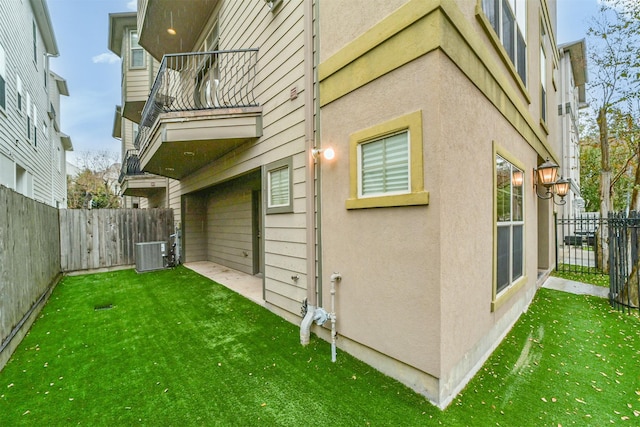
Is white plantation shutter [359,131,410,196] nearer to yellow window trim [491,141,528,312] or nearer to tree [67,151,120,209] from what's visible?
yellow window trim [491,141,528,312]

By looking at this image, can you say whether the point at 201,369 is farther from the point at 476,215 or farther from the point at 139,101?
the point at 139,101

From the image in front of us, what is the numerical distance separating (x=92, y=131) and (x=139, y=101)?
1280 inches

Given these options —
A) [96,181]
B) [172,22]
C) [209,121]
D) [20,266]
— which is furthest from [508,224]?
[96,181]

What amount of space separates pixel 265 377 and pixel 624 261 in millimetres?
6784

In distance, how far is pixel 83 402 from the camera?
8.56 feet

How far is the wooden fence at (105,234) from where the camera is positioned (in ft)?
26.4

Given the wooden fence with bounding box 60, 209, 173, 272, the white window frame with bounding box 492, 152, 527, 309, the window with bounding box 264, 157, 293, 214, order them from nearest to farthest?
the white window frame with bounding box 492, 152, 527, 309 < the window with bounding box 264, 157, 293, 214 < the wooden fence with bounding box 60, 209, 173, 272

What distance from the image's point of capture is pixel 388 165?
296 cm

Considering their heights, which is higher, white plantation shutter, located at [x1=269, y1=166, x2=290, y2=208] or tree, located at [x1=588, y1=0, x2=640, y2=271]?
tree, located at [x1=588, y1=0, x2=640, y2=271]

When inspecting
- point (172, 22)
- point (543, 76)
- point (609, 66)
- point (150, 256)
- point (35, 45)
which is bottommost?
point (150, 256)

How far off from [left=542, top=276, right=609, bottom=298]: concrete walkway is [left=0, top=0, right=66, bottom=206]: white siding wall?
1396cm

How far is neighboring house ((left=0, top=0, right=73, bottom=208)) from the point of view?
302 inches

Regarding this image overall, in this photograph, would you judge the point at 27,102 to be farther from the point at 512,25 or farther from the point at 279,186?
the point at 512,25

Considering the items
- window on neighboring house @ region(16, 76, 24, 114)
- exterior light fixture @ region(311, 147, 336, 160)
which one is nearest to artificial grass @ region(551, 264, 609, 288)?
exterior light fixture @ region(311, 147, 336, 160)
